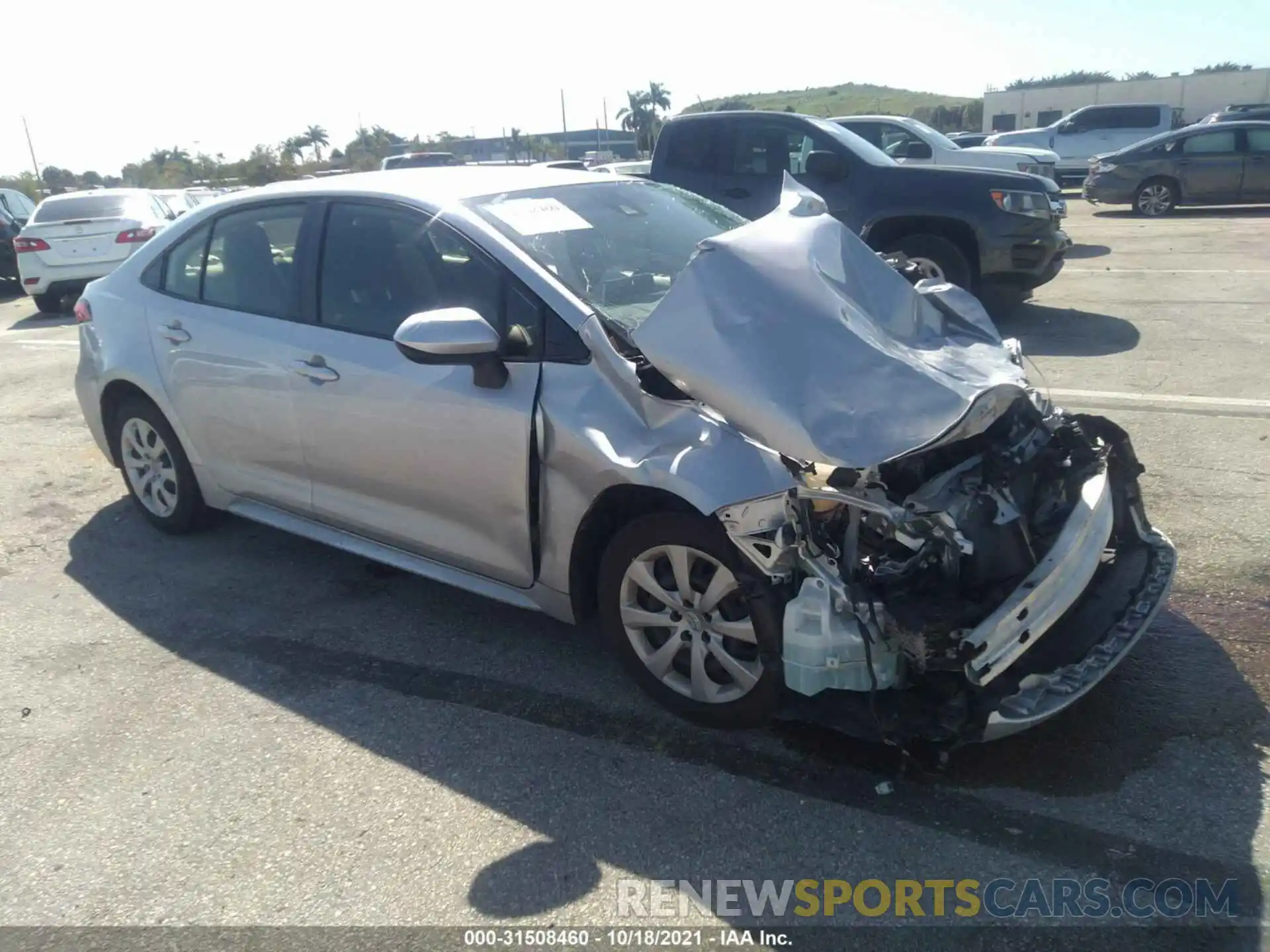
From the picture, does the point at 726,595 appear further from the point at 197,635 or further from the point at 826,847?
the point at 197,635

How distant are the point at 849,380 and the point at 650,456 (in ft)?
2.13

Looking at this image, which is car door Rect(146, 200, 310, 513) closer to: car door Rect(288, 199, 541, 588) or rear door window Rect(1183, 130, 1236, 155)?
car door Rect(288, 199, 541, 588)

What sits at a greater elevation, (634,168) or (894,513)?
(634,168)

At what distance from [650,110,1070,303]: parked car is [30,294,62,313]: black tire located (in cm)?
922

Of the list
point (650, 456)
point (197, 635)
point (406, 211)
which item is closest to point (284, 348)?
point (406, 211)

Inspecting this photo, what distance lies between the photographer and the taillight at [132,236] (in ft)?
45.8

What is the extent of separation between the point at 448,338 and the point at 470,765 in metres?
1.40

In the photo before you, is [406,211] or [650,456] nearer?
[650,456]

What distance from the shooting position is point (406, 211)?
4.10 meters

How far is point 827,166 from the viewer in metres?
9.21

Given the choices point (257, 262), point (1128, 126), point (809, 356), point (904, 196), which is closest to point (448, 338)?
point (809, 356)

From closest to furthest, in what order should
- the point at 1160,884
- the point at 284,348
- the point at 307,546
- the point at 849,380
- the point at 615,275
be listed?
the point at 1160,884, the point at 849,380, the point at 615,275, the point at 284,348, the point at 307,546

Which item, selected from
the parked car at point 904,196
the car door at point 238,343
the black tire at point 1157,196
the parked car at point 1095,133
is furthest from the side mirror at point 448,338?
the parked car at point 1095,133

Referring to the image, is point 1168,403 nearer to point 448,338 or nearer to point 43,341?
→ point 448,338
